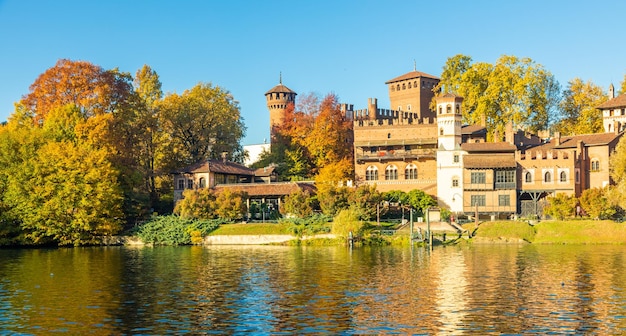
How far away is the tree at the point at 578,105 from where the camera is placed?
283 feet

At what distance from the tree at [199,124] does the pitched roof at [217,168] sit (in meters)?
4.71

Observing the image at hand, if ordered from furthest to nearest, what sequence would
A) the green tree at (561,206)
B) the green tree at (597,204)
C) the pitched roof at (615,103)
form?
the pitched roof at (615,103), the green tree at (561,206), the green tree at (597,204)

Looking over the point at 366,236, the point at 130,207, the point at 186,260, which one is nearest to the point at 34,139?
the point at 130,207

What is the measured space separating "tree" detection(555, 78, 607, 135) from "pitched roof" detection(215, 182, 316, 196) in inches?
1292

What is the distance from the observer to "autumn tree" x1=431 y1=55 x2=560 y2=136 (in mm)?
80875

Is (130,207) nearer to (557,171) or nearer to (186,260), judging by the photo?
(186,260)

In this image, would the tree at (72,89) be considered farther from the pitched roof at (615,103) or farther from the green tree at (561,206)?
the pitched roof at (615,103)

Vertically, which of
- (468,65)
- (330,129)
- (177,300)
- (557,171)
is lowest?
(177,300)

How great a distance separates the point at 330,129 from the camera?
8381 centimetres

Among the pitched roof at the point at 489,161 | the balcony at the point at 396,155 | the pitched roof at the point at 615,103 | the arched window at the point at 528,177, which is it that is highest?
the pitched roof at the point at 615,103

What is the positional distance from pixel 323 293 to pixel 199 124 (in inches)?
2094

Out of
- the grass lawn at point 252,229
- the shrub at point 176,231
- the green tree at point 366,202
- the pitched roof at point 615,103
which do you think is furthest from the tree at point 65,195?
the pitched roof at point 615,103

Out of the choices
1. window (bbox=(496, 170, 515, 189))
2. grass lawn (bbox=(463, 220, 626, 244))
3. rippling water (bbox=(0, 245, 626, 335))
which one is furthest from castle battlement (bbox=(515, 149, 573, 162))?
rippling water (bbox=(0, 245, 626, 335))

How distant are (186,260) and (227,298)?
17.9 meters
